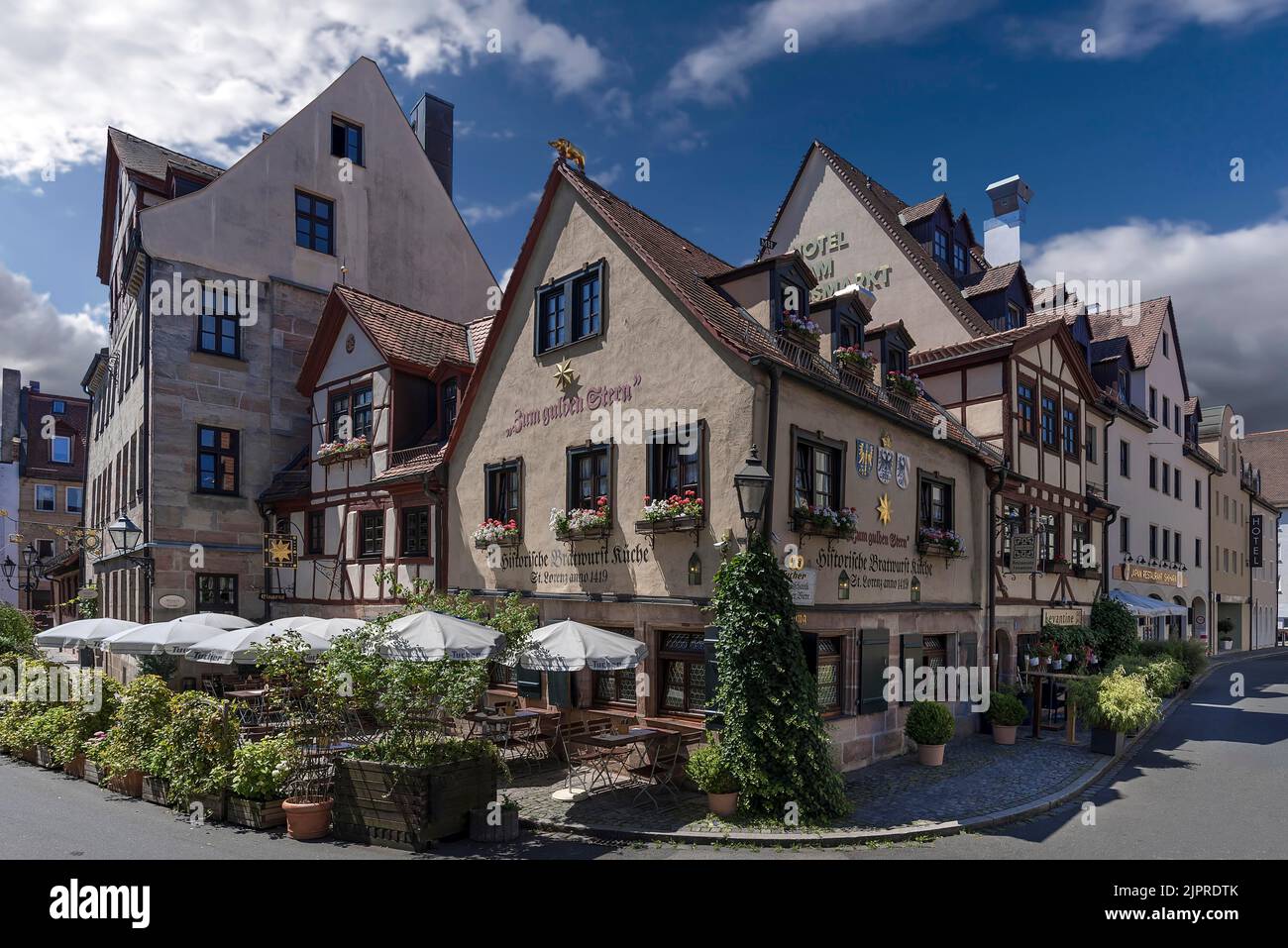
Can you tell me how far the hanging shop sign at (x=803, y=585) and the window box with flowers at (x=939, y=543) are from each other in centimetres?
395

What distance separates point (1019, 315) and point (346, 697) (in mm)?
19461

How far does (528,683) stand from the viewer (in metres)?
15.0

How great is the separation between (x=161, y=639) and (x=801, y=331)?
1306 centimetres

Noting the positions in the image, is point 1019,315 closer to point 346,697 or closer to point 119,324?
point 346,697

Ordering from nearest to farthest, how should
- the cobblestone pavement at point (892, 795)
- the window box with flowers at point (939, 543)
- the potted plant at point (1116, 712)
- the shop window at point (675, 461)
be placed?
the cobblestone pavement at point (892, 795) < the shop window at point (675, 461) < the potted plant at point (1116, 712) < the window box with flowers at point (939, 543)

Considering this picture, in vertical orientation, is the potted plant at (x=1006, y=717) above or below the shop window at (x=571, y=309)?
below

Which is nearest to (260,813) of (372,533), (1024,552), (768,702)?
(768,702)

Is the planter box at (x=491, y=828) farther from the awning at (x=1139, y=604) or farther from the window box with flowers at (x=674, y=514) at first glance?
the awning at (x=1139, y=604)

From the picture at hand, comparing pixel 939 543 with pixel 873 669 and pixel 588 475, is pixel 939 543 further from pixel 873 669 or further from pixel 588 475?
pixel 588 475

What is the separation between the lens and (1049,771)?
13.8 m

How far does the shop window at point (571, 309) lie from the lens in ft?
48.4

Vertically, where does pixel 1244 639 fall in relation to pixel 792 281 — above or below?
below

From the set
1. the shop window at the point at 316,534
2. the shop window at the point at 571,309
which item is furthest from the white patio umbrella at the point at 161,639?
the shop window at the point at 571,309

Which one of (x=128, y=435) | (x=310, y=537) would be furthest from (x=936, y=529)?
(x=128, y=435)
